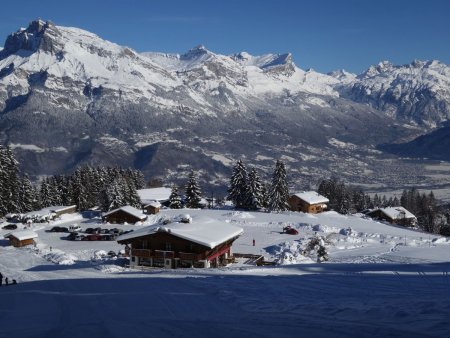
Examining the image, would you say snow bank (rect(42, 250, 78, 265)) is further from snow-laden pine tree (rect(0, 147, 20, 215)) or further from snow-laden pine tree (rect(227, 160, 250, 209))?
snow-laden pine tree (rect(227, 160, 250, 209))

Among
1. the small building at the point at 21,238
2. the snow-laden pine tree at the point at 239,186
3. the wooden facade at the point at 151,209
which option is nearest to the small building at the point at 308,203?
the snow-laden pine tree at the point at 239,186

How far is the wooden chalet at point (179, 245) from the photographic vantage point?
35.2 metres

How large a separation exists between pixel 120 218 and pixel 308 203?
3724 centimetres

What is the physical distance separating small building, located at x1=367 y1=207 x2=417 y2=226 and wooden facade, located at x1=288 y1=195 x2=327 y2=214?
1089cm

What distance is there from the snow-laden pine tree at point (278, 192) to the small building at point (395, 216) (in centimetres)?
2317

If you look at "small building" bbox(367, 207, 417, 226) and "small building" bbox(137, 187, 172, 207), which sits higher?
"small building" bbox(137, 187, 172, 207)

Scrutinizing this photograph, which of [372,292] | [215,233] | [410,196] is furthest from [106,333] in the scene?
[410,196]

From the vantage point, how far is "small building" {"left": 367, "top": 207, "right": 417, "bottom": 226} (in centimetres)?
8850

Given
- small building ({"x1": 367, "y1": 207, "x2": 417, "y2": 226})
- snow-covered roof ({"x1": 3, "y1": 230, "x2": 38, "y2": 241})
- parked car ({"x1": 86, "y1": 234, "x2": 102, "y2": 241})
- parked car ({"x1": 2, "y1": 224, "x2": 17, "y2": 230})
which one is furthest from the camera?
small building ({"x1": 367, "y1": 207, "x2": 417, "y2": 226})

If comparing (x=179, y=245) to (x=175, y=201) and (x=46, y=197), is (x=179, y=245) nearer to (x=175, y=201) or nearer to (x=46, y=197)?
(x=175, y=201)

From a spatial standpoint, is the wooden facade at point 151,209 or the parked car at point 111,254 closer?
the parked car at point 111,254

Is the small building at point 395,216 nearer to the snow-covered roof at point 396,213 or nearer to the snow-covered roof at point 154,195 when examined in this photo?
the snow-covered roof at point 396,213

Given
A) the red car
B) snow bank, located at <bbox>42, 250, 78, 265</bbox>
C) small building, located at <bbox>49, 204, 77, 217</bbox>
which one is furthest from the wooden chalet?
small building, located at <bbox>49, 204, 77, 217</bbox>

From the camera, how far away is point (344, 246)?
4753 centimetres
